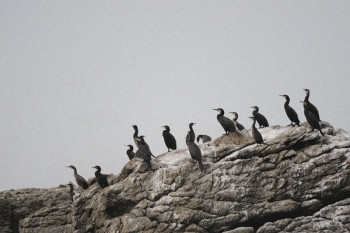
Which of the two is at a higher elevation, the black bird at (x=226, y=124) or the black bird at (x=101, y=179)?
the black bird at (x=226, y=124)

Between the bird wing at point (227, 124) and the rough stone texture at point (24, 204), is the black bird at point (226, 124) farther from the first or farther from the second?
the rough stone texture at point (24, 204)

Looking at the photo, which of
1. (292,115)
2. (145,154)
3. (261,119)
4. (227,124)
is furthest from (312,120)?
(145,154)

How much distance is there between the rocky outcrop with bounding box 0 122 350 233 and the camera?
1848 cm

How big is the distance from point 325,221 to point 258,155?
4.33 meters

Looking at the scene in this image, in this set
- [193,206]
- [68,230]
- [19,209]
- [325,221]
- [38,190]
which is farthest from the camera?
[38,190]

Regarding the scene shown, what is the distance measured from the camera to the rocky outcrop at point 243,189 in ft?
60.6

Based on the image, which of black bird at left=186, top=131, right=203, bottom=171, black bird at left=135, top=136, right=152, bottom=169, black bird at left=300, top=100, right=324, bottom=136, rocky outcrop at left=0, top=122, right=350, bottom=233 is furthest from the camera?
black bird at left=135, top=136, right=152, bottom=169

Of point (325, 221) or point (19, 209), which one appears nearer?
point (325, 221)

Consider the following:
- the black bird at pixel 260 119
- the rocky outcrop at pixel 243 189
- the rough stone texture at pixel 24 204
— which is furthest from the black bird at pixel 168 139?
the rough stone texture at pixel 24 204

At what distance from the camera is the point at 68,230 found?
26406 millimetres

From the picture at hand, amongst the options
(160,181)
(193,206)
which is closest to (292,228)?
(193,206)

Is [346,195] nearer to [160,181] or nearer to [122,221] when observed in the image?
[160,181]

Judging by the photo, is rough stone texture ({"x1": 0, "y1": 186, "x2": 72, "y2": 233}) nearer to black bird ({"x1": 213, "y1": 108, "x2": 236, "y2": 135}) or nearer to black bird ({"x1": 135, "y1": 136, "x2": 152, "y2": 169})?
black bird ({"x1": 135, "y1": 136, "x2": 152, "y2": 169})

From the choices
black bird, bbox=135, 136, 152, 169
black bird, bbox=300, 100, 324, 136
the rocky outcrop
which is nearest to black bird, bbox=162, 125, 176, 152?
the rocky outcrop
